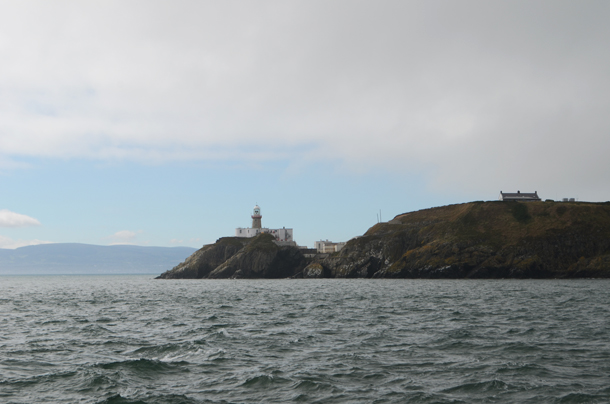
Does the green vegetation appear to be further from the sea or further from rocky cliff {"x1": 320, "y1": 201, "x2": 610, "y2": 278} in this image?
the sea

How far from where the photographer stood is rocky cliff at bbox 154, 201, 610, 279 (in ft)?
448

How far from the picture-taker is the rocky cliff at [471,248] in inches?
5379

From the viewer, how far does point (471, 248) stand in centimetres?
14725

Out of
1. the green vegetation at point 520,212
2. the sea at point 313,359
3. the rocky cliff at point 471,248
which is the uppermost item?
the green vegetation at point 520,212

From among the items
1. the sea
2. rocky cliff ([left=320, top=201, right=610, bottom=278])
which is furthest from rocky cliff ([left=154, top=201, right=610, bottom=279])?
the sea

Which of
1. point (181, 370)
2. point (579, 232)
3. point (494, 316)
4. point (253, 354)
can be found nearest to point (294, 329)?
point (253, 354)

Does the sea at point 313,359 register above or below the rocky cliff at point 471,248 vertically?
below

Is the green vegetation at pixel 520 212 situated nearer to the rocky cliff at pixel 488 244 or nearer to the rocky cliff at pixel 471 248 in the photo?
the rocky cliff at pixel 488 244

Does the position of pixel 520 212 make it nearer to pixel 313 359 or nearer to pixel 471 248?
pixel 471 248

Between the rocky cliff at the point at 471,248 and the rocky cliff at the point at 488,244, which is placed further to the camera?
the rocky cliff at the point at 471,248

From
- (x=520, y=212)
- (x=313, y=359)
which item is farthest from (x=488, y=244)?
(x=313, y=359)

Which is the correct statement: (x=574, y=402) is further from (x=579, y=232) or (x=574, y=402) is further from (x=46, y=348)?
(x=579, y=232)

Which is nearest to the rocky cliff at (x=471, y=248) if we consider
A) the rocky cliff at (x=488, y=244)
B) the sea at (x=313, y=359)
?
the rocky cliff at (x=488, y=244)

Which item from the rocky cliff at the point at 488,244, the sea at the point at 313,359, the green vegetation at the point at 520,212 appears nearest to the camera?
the sea at the point at 313,359
